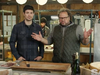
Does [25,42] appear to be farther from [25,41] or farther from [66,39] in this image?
[66,39]

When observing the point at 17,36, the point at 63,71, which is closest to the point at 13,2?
the point at 17,36

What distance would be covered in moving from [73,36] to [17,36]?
0.89m

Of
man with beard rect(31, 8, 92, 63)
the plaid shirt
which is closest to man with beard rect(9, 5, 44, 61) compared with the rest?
the plaid shirt

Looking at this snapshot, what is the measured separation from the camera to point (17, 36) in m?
2.56

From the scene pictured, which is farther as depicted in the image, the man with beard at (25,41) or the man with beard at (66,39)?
the man with beard at (25,41)

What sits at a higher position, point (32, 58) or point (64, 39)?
point (64, 39)

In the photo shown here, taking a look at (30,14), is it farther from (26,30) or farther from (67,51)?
(67,51)

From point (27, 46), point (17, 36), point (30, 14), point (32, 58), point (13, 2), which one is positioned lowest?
point (32, 58)

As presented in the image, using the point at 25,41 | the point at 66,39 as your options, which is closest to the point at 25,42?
the point at 25,41

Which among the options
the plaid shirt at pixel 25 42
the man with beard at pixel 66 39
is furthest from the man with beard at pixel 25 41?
the man with beard at pixel 66 39

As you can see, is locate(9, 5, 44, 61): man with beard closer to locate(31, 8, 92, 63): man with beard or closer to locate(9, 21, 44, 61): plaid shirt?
locate(9, 21, 44, 61): plaid shirt

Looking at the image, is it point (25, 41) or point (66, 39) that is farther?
point (25, 41)

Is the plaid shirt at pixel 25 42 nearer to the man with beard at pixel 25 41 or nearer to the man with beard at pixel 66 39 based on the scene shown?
the man with beard at pixel 25 41

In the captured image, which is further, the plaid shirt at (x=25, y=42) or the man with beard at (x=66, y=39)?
the plaid shirt at (x=25, y=42)
